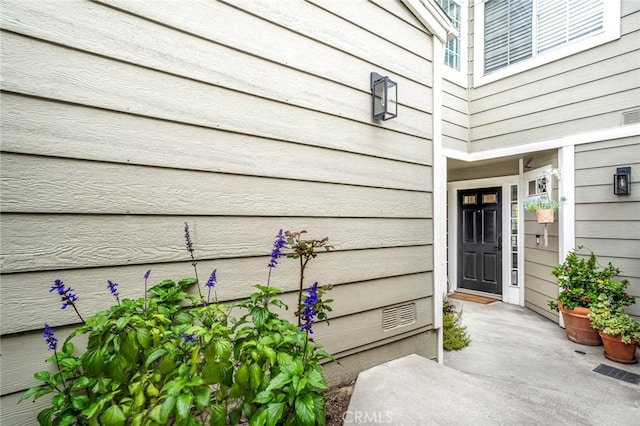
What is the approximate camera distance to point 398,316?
208 centimetres

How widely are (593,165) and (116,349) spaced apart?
15.1 ft

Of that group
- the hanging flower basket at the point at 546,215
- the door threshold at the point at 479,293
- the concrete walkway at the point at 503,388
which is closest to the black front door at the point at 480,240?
the door threshold at the point at 479,293

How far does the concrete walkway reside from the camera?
4.69 feet

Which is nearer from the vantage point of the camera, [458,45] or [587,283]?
[587,283]

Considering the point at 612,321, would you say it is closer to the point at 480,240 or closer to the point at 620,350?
the point at 620,350

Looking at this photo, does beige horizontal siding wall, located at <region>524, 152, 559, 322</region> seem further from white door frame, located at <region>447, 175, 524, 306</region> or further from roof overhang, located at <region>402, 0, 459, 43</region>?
roof overhang, located at <region>402, 0, 459, 43</region>

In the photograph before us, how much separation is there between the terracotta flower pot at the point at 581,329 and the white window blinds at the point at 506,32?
327 cm

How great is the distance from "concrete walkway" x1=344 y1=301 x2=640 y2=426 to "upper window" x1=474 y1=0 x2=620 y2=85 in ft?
11.3

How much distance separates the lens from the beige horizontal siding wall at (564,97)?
3.17 meters

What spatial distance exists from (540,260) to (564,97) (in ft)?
7.11

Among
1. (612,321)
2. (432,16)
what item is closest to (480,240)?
(612,321)

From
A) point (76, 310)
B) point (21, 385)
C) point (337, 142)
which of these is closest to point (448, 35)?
point (337, 142)

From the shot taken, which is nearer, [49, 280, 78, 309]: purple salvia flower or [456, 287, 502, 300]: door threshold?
[49, 280, 78, 309]: purple salvia flower

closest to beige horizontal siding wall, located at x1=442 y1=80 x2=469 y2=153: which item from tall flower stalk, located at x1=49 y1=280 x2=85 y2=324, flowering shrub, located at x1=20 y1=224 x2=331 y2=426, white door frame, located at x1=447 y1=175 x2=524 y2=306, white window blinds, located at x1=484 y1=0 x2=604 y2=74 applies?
white window blinds, located at x1=484 y1=0 x2=604 y2=74
